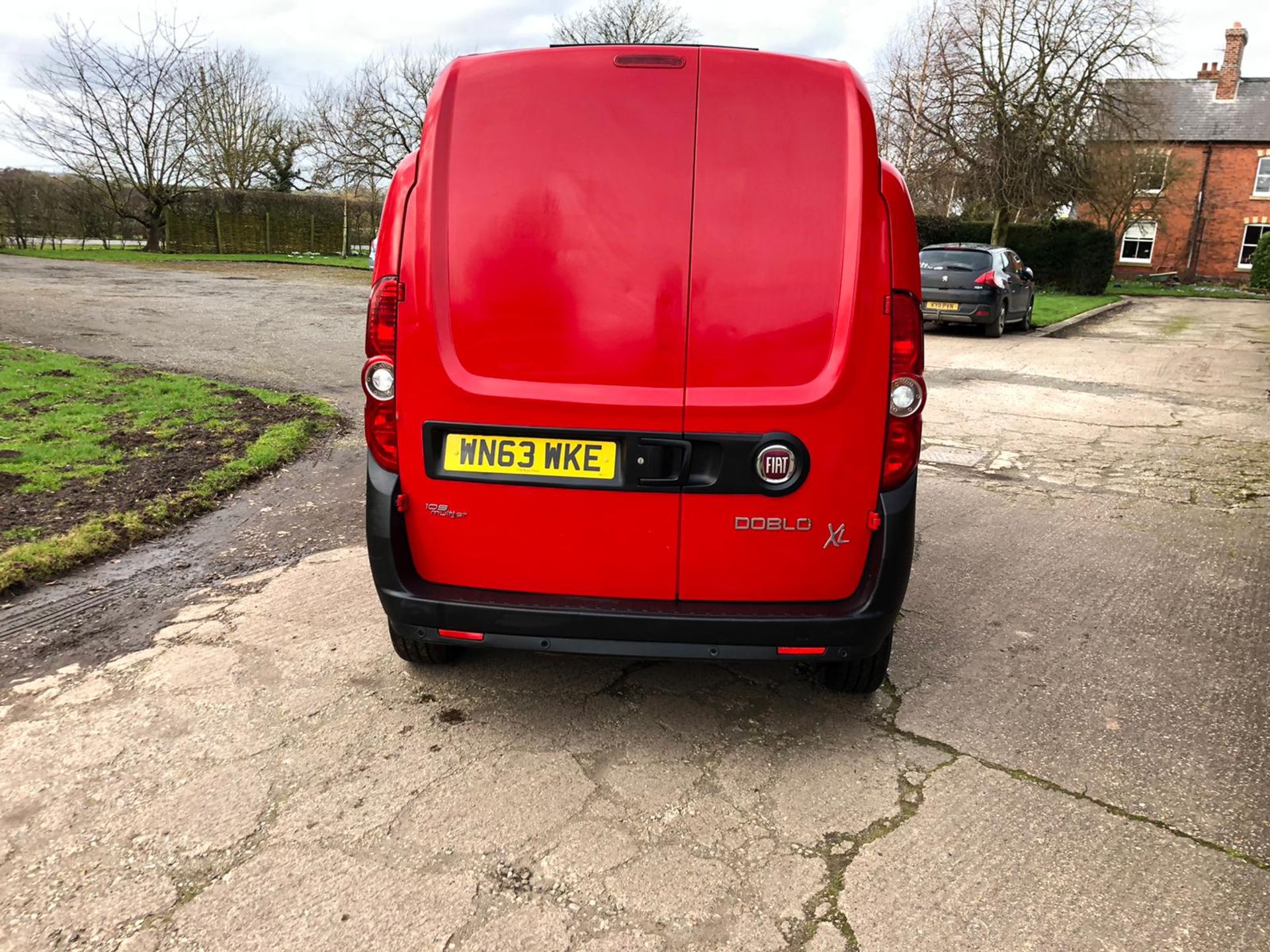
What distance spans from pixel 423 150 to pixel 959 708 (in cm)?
267

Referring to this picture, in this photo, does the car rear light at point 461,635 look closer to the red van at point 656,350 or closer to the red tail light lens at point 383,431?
the red van at point 656,350

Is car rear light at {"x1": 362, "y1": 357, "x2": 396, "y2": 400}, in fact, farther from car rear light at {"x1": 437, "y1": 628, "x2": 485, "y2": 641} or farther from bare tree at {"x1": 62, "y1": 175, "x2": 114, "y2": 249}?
bare tree at {"x1": 62, "y1": 175, "x2": 114, "y2": 249}

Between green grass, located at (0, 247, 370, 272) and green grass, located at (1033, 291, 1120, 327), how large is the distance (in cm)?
1989

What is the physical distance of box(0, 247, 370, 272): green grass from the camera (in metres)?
28.9

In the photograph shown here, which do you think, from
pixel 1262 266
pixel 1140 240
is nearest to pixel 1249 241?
pixel 1140 240

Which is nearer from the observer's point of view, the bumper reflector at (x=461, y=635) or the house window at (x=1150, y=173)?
the bumper reflector at (x=461, y=635)

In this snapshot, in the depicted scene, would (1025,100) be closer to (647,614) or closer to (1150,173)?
(1150,173)

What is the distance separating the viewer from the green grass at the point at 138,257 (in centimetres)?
2894

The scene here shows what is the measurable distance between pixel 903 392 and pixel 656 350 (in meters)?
0.78

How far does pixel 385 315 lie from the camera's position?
2.88 m

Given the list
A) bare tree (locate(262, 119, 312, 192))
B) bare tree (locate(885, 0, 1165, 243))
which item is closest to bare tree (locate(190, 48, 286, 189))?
bare tree (locate(262, 119, 312, 192))

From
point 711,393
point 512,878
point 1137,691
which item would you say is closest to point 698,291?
point 711,393

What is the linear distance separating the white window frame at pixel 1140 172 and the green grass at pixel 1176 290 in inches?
149

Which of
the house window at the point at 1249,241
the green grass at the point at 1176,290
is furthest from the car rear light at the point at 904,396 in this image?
the house window at the point at 1249,241
